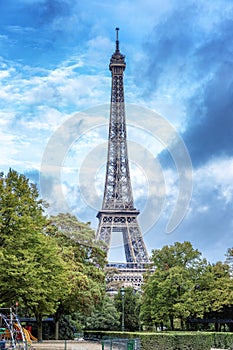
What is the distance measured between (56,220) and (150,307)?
41.2 ft

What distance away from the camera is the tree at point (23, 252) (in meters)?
28.6

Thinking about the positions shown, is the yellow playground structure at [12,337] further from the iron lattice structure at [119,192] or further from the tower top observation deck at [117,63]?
the tower top observation deck at [117,63]

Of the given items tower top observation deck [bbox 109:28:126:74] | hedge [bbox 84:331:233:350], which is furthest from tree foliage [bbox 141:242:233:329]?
tower top observation deck [bbox 109:28:126:74]

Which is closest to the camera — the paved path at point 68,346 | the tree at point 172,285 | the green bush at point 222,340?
the paved path at point 68,346

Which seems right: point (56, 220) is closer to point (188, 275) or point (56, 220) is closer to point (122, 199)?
point (188, 275)

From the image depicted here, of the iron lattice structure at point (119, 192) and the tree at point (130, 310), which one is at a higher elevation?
the iron lattice structure at point (119, 192)

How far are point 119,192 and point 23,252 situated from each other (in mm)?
62005

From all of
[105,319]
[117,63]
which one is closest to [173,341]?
[105,319]

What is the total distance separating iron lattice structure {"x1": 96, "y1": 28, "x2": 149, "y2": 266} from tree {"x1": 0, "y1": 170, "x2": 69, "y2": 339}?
150 ft

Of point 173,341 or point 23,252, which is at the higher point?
point 23,252

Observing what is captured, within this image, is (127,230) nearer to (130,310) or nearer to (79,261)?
(130,310)

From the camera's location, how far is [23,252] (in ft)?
95.7

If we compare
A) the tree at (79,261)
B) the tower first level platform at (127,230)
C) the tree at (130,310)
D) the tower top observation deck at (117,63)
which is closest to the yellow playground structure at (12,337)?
the tree at (79,261)

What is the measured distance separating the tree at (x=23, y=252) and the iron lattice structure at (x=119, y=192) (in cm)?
4578
